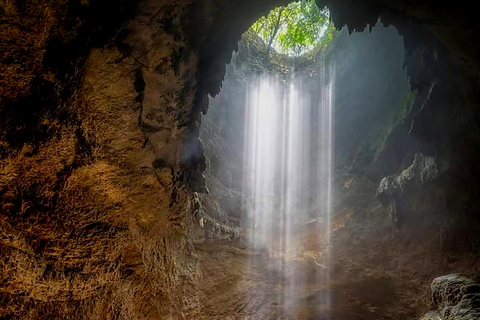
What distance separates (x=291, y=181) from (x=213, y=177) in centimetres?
447

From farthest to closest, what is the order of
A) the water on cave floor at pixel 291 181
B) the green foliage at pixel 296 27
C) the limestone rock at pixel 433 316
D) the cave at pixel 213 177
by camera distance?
1. the green foliage at pixel 296 27
2. the water on cave floor at pixel 291 181
3. the limestone rock at pixel 433 316
4. the cave at pixel 213 177

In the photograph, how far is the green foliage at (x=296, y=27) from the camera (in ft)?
50.4

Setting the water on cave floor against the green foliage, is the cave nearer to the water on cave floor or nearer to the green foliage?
the water on cave floor

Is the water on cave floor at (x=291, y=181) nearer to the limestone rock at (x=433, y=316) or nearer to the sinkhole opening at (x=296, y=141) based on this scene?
the sinkhole opening at (x=296, y=141)

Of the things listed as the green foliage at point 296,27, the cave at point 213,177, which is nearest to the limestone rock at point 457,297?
the cave at point 213,177

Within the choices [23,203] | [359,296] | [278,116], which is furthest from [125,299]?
[278,116]

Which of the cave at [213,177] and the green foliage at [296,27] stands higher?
the green foliage at [296,27]

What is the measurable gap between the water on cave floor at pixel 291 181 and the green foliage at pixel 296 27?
180 centimetres

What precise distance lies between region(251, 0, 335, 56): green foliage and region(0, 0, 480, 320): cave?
1709mm

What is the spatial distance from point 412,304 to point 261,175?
8.05m

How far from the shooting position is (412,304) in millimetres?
7613

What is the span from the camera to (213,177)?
11.9 meters

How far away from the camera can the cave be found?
3.78 meters

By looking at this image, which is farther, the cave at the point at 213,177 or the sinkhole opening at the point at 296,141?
the sinkhole opening at the point at 296,141
